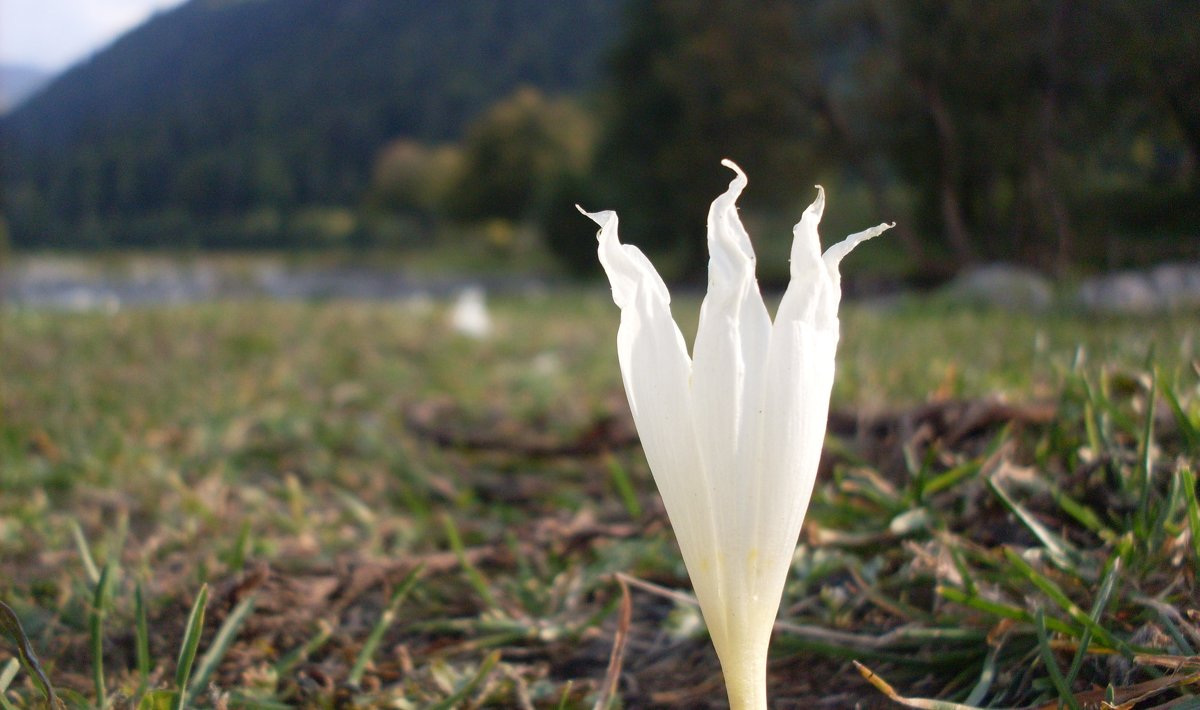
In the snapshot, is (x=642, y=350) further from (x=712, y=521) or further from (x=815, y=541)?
(x=815, y=541)

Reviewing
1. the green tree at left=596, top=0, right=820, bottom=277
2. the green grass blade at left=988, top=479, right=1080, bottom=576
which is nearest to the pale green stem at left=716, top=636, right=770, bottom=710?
the green grass blade at left=988, top=479, right=1080, bottom=576

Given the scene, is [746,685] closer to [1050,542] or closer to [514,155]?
[1050,542]

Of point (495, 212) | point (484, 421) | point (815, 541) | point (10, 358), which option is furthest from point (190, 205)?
point (815, 541)

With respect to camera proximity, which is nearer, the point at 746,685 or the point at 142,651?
the point at 746,685

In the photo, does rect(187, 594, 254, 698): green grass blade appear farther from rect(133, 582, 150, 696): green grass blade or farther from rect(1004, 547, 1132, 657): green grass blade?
rect(1004, 547, 1132, 657): green grass blade

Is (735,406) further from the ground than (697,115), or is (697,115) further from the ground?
(697,115)

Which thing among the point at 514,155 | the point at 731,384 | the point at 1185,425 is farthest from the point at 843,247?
the point at 514,155
